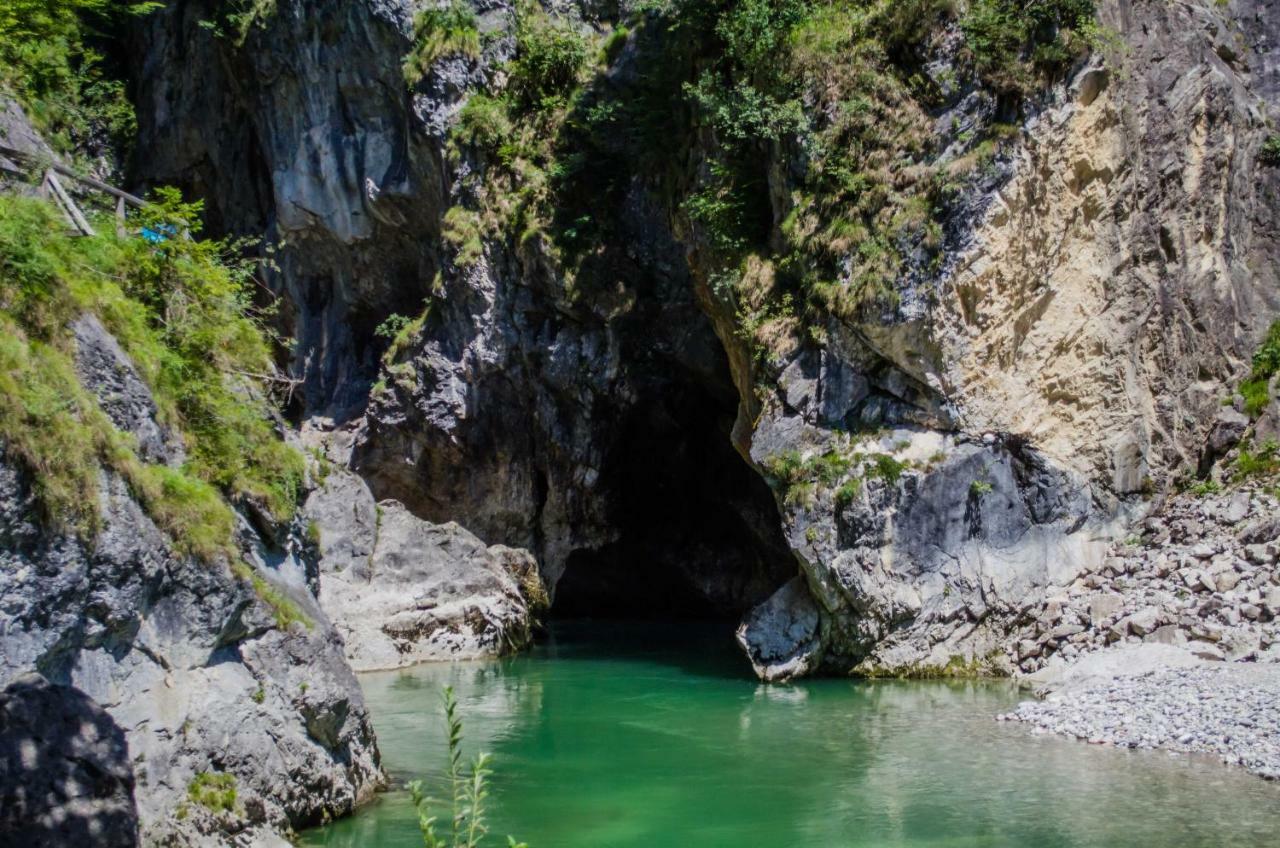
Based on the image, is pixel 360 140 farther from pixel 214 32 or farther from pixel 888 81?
pixel 888 81

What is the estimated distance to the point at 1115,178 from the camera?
1878cm

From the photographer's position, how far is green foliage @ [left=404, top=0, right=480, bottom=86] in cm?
2481

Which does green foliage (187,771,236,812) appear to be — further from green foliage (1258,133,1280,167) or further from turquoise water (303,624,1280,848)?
green foliage (1258,133,1280,167)

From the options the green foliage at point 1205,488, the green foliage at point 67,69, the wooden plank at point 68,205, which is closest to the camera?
the wooden plank at point 68,205

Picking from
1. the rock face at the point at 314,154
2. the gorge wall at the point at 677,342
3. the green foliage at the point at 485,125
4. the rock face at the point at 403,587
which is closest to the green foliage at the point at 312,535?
the gorge wall at the point at 677,342

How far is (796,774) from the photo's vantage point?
12.0 meters

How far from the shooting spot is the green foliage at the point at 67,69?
12180 millimetres

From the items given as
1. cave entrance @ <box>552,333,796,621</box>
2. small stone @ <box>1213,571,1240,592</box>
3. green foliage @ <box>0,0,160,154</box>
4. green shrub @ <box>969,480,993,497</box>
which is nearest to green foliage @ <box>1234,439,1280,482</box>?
small stone @ <box>1213,571,1240,592</box>

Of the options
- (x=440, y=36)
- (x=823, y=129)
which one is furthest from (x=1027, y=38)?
(x=440, y=36)

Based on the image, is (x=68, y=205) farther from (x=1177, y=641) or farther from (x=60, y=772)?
(x=1177, y=641)

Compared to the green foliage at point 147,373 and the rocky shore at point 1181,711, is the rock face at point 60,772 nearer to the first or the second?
the green foliage at point 147,373

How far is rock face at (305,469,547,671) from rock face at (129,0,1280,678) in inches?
3.1

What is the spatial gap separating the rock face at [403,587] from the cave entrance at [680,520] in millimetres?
4475

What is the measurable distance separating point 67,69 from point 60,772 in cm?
2480
